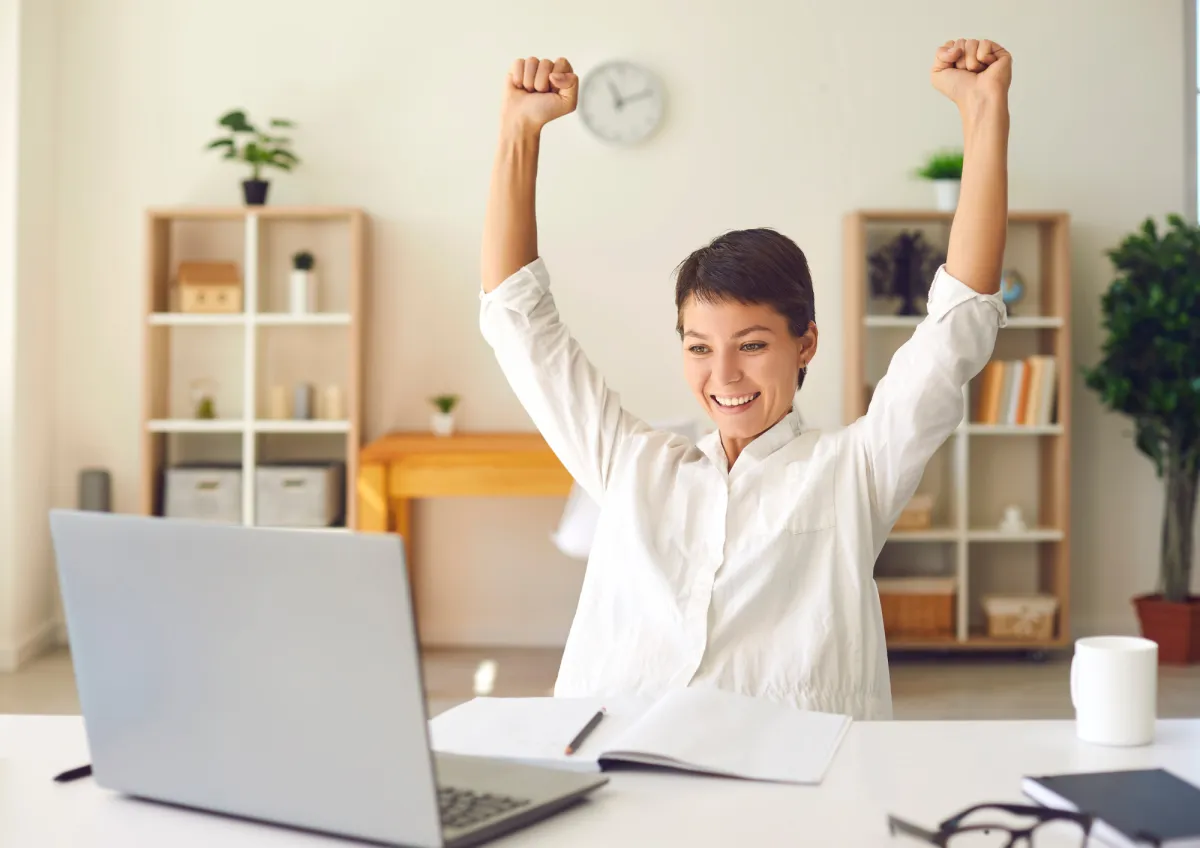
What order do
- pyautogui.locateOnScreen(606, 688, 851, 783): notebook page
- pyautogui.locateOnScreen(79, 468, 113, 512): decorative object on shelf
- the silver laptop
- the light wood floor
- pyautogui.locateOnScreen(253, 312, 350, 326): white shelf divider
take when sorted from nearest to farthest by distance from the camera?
the silver laptop
pyautogui.locateOnScreen(606, 688, 851, 783): notebook page
the light wood floor
pyautogui.locateOnScreen(253, 312, 350, 326): white shelf divider
pyautogui.locateOnScreen(79, 468, 113, 512): decorative object on shelf

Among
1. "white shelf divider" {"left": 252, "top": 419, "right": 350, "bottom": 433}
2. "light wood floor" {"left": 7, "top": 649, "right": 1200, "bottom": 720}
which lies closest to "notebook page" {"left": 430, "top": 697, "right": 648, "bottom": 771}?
"light wood floor" {"left": 7, "top": 649, "right": 1200, "bottom": 720}

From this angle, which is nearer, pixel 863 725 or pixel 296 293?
pixel 863 725

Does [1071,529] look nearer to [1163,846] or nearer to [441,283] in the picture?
[441,283]

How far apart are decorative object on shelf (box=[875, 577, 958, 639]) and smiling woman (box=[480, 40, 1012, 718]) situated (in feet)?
9.60

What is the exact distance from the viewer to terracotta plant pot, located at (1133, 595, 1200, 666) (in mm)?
4406

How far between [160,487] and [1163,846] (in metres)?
4.11

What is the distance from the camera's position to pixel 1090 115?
470 cm

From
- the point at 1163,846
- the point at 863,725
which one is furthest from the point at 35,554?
the point at 1163,846

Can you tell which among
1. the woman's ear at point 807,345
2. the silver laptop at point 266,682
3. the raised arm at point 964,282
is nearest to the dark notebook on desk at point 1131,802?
the silver laptop at point 266,682

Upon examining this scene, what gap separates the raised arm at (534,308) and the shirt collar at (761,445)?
4.4 inches

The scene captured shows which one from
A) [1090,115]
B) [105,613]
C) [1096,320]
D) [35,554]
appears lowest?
[35,554]

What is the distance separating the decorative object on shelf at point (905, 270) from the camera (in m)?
4.50

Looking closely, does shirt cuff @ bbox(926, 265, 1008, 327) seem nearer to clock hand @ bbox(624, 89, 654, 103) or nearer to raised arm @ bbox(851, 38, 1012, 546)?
raised arm @ bbox(851, 38, 1012, 546)

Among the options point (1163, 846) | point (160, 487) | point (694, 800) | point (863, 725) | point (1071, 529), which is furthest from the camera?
point (1071, 529)
